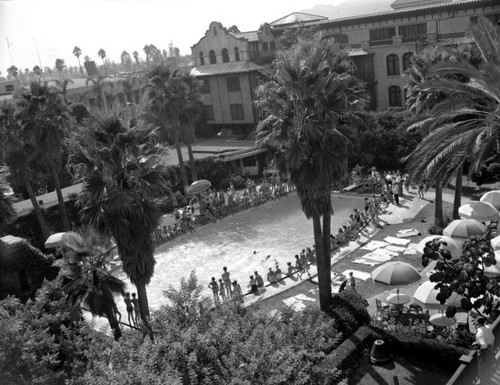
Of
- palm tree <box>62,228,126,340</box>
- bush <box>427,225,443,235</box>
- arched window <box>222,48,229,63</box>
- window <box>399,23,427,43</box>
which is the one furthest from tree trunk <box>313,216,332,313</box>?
arched window <box>222,48,229,63</box>

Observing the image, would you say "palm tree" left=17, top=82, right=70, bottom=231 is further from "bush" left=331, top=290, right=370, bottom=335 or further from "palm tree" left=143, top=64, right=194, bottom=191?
"bush" left=331, top=290, right=370, bottom=335

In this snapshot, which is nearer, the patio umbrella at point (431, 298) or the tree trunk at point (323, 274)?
the patio umbrella at point (431, 298)

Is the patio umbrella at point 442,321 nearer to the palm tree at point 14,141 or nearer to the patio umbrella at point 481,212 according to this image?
the patio umbrella at point 481,212

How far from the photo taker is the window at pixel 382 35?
5066 cm

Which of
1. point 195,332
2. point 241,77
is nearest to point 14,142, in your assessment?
point 195,332

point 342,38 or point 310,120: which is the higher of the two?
point 342,38

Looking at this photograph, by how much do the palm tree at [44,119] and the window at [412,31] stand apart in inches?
1253

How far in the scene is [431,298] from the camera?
54.5 feet

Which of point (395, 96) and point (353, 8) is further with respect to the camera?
point (353, 8)

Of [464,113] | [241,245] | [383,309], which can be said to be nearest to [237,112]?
[241,245]

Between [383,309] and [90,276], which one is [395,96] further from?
[90,276]

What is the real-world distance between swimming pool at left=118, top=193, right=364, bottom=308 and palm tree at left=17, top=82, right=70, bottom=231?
8849 mm

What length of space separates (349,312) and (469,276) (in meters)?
5.71

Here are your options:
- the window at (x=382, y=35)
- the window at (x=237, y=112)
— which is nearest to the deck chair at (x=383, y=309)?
the window at (x=382, y=35)
